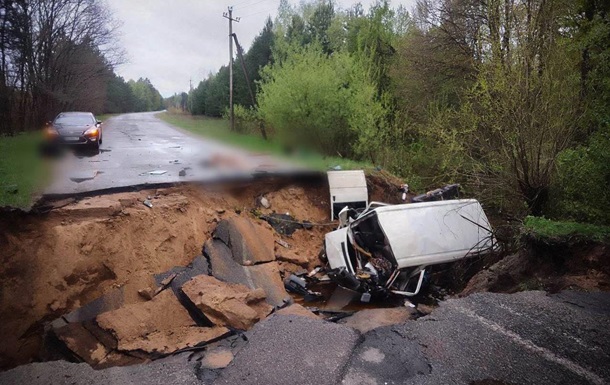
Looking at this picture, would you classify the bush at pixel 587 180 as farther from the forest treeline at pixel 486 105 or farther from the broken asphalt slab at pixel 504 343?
the broken asphalt slab at pixel 504 343

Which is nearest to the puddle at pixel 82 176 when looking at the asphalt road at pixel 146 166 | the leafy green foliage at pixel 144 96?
the asphalt road at pixel 146 166

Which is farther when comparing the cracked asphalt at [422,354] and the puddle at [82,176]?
the puddle at [82,176]

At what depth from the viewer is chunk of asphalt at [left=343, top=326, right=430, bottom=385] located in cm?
338

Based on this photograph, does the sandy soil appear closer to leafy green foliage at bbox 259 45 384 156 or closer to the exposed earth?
the exposed earth

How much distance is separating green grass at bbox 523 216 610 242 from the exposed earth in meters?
0.28

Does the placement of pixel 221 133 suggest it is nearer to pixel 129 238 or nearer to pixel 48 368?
pixel 129 238

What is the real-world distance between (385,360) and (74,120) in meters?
13.3

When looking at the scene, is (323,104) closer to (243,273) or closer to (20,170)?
(243,273)

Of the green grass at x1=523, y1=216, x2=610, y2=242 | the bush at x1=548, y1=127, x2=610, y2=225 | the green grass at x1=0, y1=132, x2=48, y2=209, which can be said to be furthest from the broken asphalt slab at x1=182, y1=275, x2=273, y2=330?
the bush at x1=548, y1=127, x2=610, y2=225

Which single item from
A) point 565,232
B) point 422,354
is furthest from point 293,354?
point 565,232

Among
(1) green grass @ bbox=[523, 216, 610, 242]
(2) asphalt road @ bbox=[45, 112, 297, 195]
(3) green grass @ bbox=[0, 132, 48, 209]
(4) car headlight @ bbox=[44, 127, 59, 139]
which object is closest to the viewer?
(1) green grass @ bbox=[523, 216, 610, 242]

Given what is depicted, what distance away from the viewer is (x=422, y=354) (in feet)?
12.3

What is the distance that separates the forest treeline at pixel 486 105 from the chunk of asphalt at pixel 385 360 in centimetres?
506

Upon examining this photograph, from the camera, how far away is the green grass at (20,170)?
6.25 metres
